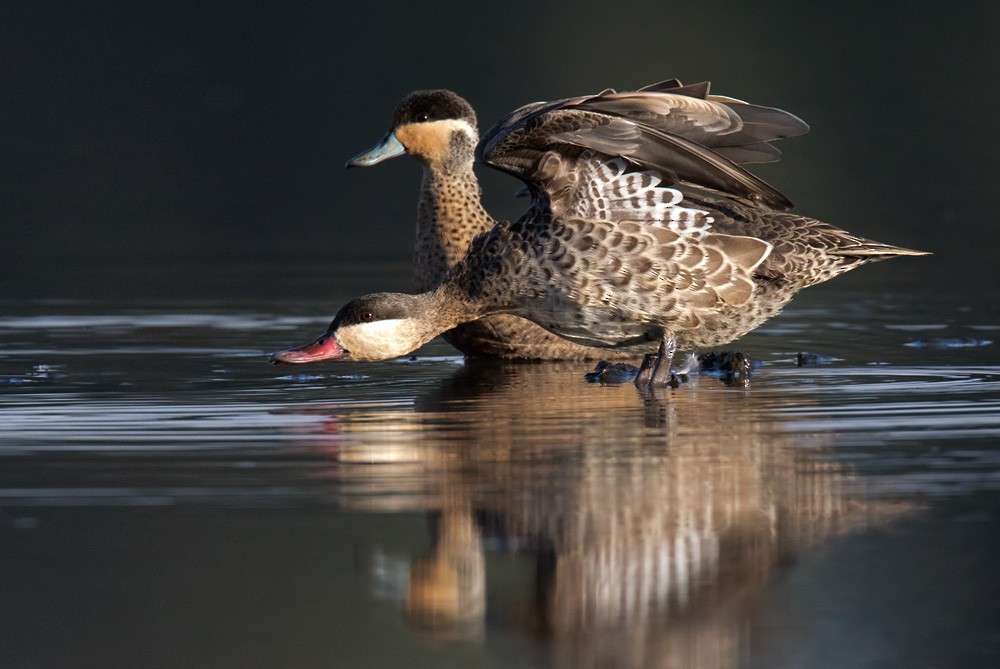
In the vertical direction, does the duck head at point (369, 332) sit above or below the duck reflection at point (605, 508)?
above

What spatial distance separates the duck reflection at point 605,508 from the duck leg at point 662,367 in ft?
1.42

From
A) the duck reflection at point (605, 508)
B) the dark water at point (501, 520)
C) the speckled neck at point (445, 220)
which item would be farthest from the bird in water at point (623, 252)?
the speckled neck at point (445, 220)

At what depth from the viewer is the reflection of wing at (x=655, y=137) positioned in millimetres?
7258

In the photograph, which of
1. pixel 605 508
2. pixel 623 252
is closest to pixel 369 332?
pixel 623 252

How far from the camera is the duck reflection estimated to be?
13.6 feet

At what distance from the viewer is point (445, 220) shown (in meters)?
→ 9.20

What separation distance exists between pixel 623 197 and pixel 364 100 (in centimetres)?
1560

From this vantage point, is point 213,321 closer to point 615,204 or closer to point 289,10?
point 615,204

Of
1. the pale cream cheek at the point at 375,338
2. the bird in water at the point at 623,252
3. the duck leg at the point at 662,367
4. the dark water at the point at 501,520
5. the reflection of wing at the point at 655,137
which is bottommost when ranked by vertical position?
the dark water at the point at 501,520

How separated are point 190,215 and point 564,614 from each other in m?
13.6

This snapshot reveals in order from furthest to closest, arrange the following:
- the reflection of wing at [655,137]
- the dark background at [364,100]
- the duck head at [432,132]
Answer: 1. the dark background at [364,100]
2. the duck head at [432,132]
3. the reflection of wing at [655,137]

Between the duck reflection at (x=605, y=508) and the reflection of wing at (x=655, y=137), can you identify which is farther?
the reflection of wing at (x=655, y=137)

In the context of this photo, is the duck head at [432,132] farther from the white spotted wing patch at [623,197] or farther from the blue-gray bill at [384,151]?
the white spotted wing patch at [623,197]

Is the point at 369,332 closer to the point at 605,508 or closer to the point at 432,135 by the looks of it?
the point at 432,135
